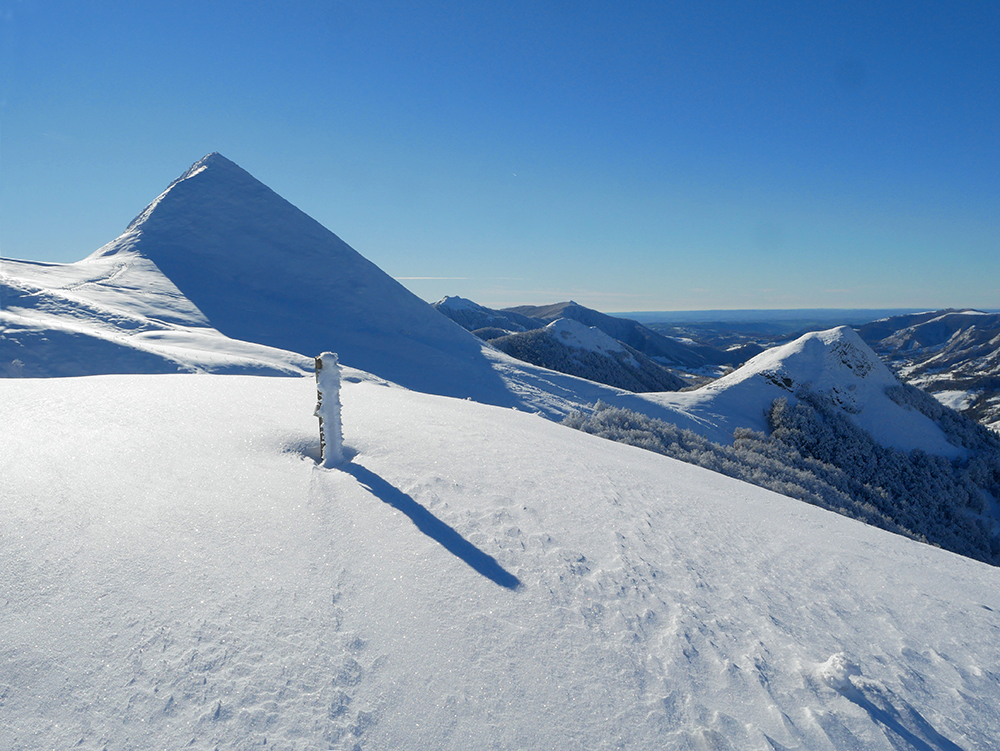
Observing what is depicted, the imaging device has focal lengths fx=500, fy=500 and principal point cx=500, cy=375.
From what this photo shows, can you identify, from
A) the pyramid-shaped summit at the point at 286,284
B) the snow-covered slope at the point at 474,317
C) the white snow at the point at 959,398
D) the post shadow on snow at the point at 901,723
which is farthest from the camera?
the snow-covered slope at the point at 474,317

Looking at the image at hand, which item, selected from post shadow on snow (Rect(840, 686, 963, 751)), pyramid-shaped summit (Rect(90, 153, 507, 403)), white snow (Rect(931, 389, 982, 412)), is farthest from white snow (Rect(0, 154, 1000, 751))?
white snow (Rect(931, 389, 982, 412))

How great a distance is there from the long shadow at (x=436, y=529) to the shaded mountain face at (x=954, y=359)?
68275 millimetres

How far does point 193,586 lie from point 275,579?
464 millimetres

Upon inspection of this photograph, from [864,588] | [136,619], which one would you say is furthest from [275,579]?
[864,588]

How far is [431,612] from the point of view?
3.20 metres

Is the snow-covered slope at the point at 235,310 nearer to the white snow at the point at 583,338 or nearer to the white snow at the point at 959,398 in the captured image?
the white snow at the point at 583,338

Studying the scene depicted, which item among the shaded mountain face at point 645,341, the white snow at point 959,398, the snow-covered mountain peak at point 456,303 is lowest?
the white snow at point 959,398

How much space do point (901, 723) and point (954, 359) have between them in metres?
153

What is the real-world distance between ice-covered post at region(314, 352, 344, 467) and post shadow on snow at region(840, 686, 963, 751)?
4751 millimetres

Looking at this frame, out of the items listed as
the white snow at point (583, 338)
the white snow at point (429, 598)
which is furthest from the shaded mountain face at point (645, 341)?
the white snow at point (429, 598)

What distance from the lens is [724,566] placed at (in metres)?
4.42

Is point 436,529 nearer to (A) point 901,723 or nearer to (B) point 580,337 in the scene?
(A) point 901,723

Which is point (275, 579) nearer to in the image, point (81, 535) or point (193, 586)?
point (193, 586)

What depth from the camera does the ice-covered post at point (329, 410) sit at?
5496 mm
